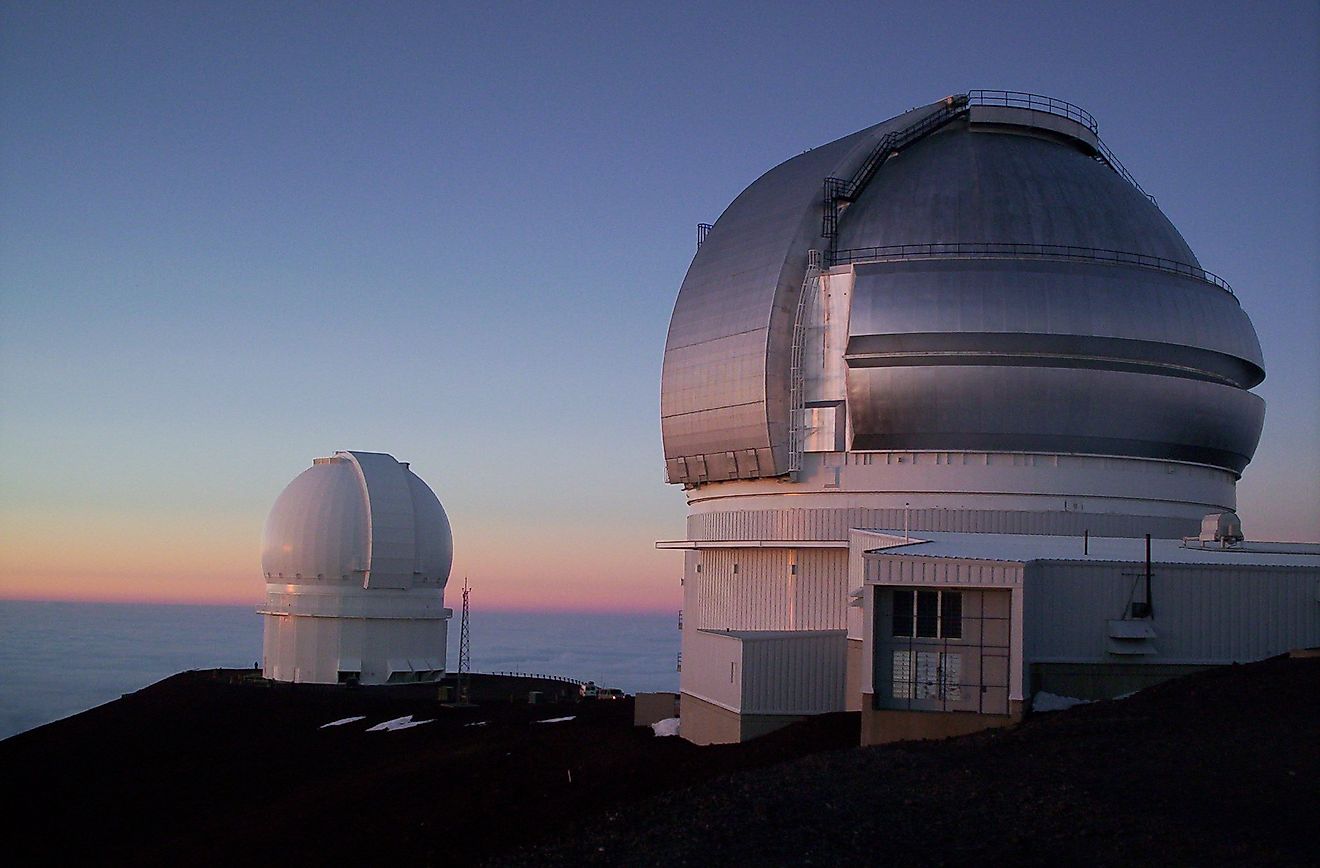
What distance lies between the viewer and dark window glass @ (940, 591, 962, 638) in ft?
65.6

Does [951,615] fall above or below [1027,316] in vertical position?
below

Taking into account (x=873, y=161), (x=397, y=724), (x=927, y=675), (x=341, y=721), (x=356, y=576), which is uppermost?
(x=873, y=161)

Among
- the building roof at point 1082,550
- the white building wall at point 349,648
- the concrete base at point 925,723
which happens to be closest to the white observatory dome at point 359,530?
the white building wall at point 349,648

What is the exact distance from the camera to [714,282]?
30.3 metres

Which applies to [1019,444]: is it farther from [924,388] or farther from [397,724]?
[397,724]

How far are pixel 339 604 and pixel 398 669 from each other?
111 inches

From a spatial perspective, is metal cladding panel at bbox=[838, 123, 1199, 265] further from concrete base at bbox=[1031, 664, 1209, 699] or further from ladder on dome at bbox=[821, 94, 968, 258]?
concrete base at bbox=[1031, 664, 1209, 699]

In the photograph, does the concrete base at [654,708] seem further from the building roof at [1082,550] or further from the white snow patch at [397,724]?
the building roof at [1082,550]

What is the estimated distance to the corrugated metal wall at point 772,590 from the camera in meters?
28.1

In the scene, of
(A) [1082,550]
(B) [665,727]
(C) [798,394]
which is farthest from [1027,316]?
(B) [665,727]

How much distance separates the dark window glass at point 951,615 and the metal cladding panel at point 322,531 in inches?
1065

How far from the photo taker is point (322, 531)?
43.8 metres

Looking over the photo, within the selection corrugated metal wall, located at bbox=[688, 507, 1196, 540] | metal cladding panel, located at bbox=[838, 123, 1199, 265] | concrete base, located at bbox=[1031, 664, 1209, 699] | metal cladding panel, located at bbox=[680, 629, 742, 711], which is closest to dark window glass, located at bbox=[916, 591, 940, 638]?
concrete base, located at bbox=[1031, 664, 1209, 699]

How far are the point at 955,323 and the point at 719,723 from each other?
29.2ft
